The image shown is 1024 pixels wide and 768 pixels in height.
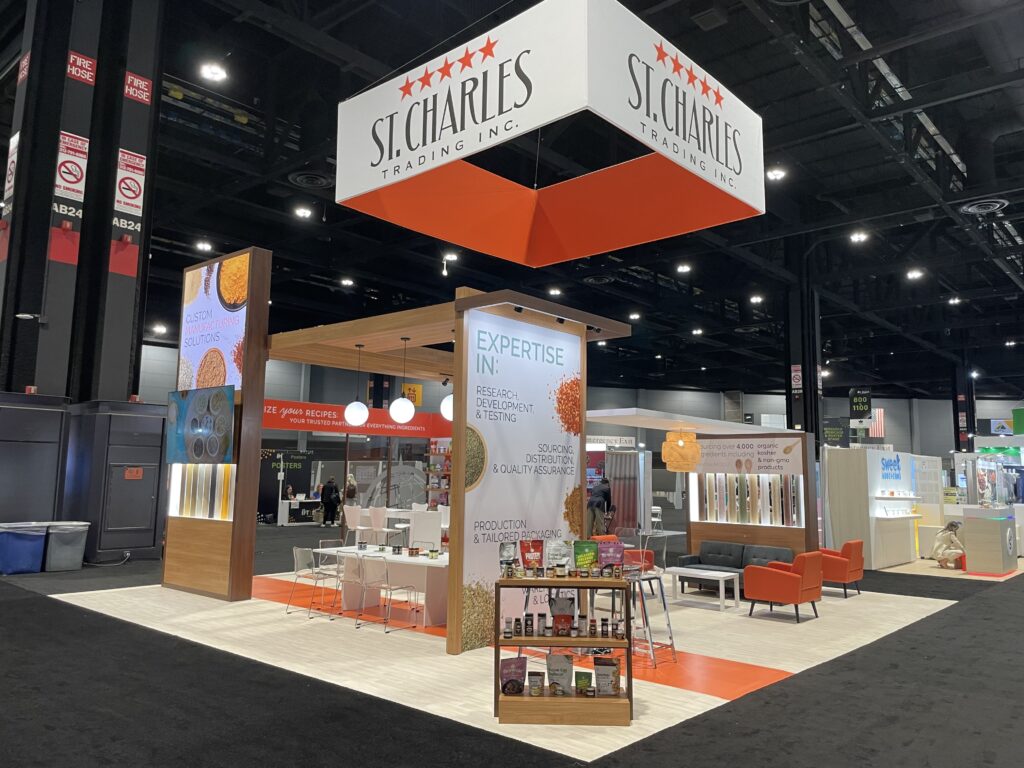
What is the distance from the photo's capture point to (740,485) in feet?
30.0

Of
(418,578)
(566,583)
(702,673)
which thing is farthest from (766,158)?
A: (566,583)

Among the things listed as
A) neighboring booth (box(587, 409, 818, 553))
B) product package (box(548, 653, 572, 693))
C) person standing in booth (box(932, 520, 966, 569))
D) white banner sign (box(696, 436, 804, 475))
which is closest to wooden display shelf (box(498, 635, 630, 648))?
product package (box(548, 653, 572, 693))

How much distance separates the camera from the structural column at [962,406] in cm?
2185

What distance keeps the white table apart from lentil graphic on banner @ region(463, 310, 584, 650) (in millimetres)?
683

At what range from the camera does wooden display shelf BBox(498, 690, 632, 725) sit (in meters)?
3.88

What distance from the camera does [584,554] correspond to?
429 cm

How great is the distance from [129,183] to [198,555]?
17.9ft

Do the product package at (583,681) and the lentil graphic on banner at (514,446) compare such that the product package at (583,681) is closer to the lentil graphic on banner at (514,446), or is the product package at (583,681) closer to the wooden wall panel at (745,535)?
the lentil graphic on banner at (514,446)

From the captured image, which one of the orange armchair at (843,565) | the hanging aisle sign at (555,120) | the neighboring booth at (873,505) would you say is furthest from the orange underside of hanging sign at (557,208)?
the neighboring booth at (873,505)

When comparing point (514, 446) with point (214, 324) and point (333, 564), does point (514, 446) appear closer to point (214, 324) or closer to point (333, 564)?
point (214, 324)

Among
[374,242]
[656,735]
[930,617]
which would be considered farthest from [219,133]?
[930,617]

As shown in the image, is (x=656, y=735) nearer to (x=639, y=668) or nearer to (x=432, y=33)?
(x=639, y=668)

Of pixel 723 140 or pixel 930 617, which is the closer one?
pixel 723 140

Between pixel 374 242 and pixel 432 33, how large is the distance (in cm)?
576
